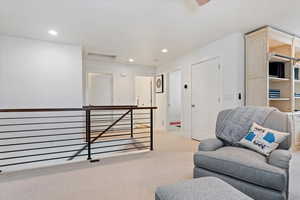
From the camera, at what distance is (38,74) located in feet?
11.8

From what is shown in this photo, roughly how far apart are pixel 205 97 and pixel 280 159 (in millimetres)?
2554

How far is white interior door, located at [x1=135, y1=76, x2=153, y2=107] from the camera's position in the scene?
634 cm

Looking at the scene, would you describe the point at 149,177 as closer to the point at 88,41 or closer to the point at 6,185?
the point at 6,185

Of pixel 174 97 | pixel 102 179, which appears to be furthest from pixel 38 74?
pixel 174 97

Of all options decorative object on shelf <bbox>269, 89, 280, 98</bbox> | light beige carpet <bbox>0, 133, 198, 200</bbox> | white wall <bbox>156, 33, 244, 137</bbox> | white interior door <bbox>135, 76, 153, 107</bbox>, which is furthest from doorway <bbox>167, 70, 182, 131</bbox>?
light beige carpet <bbox>0, 133, 198, 200</bbox>

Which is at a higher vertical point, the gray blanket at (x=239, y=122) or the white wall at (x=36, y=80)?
the white wall at (x=36, y=80)

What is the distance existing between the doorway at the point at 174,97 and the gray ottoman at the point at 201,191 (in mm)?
4294

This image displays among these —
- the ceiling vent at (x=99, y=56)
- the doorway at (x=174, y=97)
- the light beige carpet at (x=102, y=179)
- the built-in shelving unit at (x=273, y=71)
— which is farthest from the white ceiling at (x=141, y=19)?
the light beige carpet at (x=102, y=179)

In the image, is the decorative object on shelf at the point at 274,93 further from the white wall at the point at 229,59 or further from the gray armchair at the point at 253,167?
the gray armchair at the point at 253,167

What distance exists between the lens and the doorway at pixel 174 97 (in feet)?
18.7

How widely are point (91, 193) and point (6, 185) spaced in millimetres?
1106

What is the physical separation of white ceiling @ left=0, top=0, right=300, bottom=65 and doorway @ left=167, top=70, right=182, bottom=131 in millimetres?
2066

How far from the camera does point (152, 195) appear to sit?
179 cm

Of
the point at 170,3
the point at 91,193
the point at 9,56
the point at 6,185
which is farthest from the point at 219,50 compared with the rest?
the point at 9,56
